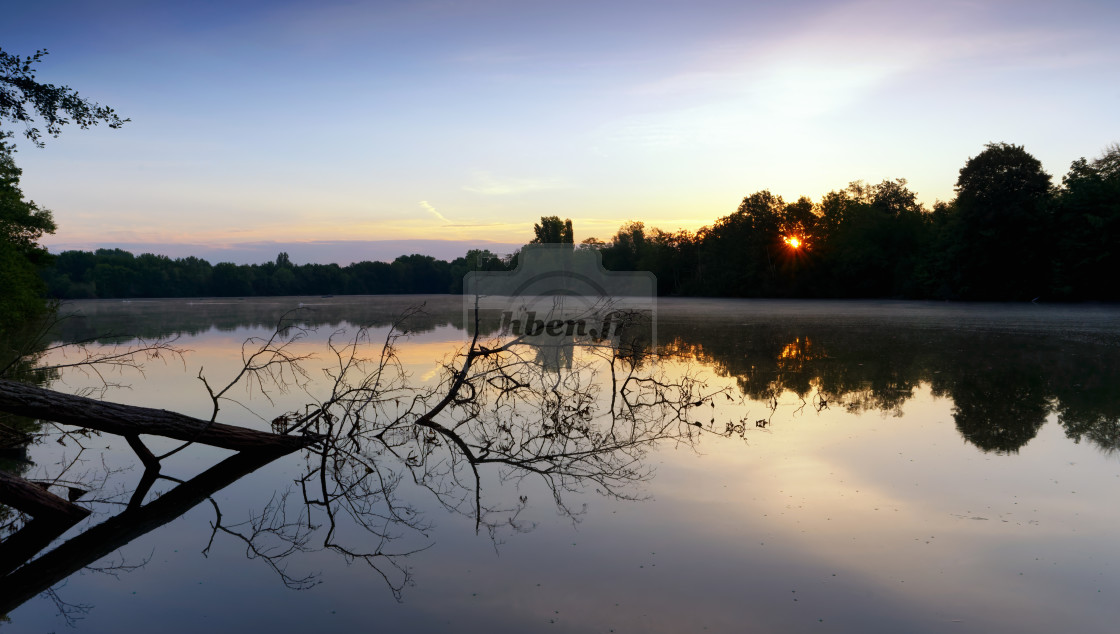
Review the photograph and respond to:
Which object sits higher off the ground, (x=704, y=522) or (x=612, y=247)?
(x=612, y=247)

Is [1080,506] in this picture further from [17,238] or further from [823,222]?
[823,222]

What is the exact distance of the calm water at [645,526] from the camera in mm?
4344

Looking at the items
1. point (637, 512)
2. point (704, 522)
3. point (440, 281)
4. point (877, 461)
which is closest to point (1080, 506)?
point (877, 461)

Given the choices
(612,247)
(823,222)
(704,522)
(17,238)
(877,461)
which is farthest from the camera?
(612,247)

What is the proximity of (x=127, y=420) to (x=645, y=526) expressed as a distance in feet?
16.2

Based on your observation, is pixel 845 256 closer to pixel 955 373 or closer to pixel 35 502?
pixel 955 373

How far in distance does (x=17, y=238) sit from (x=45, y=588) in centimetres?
4182

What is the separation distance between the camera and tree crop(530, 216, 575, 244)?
83438 millimetres

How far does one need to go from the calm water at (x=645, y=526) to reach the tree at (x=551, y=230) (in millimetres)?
72489

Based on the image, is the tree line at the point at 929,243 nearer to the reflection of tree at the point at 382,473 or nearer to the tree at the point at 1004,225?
the tree at the point at 1004,225

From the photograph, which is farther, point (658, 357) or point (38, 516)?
point (658, 357)

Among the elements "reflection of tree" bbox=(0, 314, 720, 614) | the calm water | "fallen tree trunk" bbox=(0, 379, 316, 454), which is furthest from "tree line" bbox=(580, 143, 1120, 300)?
"fallen tree trunk" bbox=(0, 379, 316, 454)

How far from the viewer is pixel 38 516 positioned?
610 centimetres

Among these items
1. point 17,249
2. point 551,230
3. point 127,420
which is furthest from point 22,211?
point 551,230
